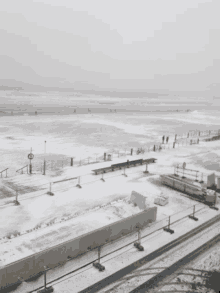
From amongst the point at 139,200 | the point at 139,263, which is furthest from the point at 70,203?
the point at 139,263

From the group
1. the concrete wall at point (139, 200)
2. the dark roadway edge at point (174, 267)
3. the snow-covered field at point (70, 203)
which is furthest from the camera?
the concrete wall at point (139, 200)

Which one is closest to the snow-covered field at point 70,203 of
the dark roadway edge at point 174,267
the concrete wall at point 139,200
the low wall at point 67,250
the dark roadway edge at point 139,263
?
the concrete wall at point 139,200

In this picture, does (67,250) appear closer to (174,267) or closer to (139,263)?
(139,263)

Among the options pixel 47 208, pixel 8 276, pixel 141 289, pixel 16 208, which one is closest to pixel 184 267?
pixel 141 289

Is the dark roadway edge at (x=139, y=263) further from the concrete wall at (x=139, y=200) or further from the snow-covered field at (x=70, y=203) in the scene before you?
the concrete wall at (x=139, y=200)

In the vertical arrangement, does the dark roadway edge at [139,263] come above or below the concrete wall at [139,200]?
below

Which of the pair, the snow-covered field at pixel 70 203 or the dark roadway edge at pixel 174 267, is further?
the snow-covered field at pixel 70 203

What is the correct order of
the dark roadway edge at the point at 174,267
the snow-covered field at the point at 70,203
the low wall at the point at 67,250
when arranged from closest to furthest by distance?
the dark roadway edge at the point at 174,267 → the low wall at the point at 67,250 → the snow-covered field at the point at 70,203

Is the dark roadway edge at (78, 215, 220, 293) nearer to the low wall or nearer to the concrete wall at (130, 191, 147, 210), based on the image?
the low wall

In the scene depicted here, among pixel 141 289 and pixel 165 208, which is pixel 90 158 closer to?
pixel 165 208
